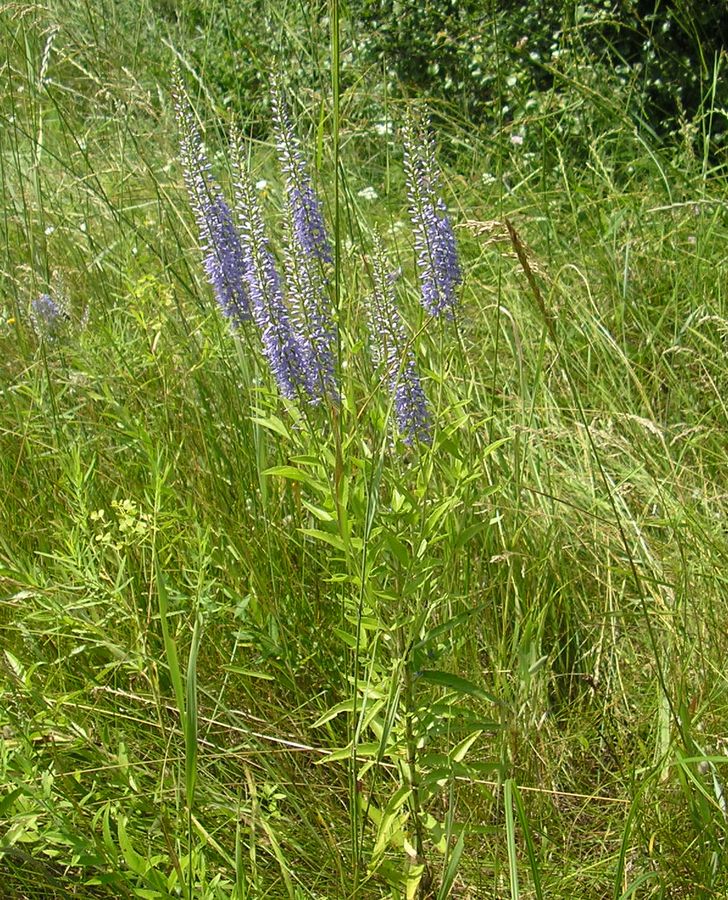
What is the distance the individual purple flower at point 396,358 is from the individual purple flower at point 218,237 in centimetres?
33

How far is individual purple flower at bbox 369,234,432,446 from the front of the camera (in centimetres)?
168

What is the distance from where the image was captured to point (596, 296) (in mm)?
3066

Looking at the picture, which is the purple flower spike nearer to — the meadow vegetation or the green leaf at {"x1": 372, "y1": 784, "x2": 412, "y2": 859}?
the meadow vegetation

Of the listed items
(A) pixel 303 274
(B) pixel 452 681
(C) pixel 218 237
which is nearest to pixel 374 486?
(B) pixel 452 681

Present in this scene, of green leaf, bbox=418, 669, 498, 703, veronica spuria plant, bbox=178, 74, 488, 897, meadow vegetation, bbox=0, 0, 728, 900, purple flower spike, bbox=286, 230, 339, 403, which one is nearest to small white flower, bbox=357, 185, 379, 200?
meadow vegetation, bbox=0, 0, 728, 900

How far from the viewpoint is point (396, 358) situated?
65.1 inches

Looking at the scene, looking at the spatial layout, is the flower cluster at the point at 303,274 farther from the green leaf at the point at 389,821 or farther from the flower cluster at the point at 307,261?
the green leaf at the point at 389,821

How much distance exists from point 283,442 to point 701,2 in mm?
3373

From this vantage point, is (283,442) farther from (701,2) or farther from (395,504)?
(701,2)

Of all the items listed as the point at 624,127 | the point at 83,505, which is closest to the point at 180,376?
the point at 83,505

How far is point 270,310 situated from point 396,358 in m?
0.27

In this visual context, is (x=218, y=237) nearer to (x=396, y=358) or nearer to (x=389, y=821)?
(x=396, y=358)

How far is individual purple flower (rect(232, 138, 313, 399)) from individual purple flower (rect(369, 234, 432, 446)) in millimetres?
138

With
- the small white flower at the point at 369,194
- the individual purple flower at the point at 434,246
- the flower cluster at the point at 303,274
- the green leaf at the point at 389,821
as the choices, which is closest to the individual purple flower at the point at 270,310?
the flower cluster at the point at 303,274
